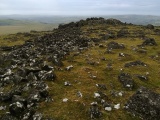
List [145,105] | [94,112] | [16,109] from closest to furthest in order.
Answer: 1. [94,112]
2. [16,109]
3. [145,105]

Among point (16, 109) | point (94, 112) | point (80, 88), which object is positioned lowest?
point (80, 88)

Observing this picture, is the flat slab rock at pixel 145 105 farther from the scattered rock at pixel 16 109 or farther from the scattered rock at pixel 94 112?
the scattered rock at pixel 16 109

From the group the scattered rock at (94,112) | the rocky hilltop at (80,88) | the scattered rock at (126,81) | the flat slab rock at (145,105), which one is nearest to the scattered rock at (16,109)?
the rocky hilltop at (80,88)

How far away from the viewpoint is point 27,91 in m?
26.5

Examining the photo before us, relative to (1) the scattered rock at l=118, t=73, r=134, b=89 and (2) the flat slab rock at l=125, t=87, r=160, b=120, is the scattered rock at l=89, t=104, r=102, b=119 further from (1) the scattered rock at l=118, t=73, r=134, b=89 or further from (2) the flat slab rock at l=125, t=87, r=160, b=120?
(1) the scattered rock at l=118, t=73, r=134, b=89

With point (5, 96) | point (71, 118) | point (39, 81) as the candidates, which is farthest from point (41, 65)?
point (71, 118)

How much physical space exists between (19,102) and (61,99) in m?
3.89

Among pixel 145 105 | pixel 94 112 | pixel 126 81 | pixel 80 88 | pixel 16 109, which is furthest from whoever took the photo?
pixel 126 81

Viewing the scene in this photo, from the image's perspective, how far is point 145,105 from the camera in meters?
22.8

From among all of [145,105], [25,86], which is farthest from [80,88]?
[145,105]

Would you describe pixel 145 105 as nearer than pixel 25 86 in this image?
Yes

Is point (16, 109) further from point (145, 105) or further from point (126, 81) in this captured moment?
point (126, 81)

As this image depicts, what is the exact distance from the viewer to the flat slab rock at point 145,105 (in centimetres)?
2225

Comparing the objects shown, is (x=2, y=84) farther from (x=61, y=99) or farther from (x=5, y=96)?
(x=61, y=99)
